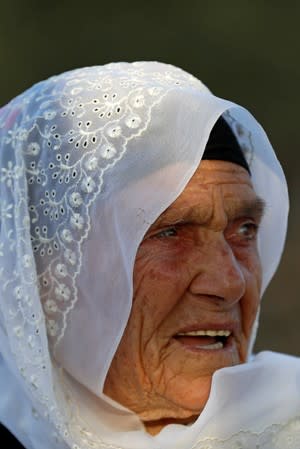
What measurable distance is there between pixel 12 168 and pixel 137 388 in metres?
0.74

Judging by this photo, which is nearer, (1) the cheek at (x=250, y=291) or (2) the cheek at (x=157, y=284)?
(2) the cheek at (x=157, y=284)

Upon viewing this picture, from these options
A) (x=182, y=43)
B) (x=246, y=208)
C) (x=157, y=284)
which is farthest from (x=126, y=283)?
(x=182, y=43)

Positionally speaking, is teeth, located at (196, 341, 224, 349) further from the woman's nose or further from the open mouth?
the woman's nose

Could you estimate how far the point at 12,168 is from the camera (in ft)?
8.33

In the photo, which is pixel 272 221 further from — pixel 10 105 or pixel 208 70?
pixel 208 70

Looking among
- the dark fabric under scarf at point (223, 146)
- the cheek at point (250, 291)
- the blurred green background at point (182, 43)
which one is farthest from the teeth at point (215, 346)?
the blurred green background at point (182, 43)

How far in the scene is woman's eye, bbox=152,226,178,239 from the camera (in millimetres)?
2564

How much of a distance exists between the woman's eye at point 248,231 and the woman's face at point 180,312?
0.14 m

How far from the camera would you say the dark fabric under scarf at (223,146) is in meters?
2.64

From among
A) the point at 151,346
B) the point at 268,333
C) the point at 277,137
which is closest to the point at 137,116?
the point at 151,346

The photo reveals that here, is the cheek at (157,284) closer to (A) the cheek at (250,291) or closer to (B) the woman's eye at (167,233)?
(B) the woman's eye at (167,233)

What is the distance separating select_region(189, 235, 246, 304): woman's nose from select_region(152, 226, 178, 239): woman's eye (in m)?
0.10

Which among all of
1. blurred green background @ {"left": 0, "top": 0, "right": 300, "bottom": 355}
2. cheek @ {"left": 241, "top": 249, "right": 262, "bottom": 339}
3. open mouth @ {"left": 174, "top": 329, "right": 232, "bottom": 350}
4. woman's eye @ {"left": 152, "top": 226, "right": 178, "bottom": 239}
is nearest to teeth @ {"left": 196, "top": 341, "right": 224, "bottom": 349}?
open mouth @ {"left": 174, "top": 329, "right": 232, "bottom": 350}

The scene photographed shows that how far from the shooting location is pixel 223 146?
2680mm
